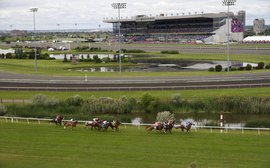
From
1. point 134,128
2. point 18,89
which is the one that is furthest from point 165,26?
point 134,128

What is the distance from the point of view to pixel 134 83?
158 ft

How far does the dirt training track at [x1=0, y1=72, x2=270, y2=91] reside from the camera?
44.3m

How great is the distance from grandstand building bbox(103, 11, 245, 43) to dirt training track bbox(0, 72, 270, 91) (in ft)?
303

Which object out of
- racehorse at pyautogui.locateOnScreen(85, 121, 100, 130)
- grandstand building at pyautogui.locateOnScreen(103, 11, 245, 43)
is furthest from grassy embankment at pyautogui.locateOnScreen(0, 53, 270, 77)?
grandstand building at pyautogui.locateOnScreen(103, 11, 245, 43)

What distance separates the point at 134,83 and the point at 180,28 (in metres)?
119

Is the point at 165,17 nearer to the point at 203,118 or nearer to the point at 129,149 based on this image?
the point at 203,118

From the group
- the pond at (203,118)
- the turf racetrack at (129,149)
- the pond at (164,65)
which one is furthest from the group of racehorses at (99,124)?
the pond at (164,65)

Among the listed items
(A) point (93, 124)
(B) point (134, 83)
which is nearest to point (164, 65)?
(B) point (134, 83)

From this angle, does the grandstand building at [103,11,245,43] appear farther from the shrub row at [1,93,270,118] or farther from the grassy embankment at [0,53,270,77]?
the shrub row at [1,93,270,118]

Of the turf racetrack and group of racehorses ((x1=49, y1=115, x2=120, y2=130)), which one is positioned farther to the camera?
group of racehorses ((x1=49, y1=115, x2=120, y2=130))

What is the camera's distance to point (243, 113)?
3550cm

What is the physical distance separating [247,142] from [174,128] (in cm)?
522

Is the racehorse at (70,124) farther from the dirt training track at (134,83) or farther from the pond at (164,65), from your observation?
the pond at (164,65)

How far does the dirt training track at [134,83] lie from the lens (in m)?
44.3
